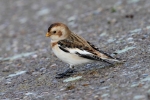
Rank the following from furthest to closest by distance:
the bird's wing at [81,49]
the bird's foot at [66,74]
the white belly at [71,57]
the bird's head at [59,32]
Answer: the bird's foot at [66,74], the bird's head at [59,32], the white belly at [71,57], the bird's wing at [81,49]

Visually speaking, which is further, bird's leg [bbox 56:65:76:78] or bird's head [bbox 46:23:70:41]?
bird's leg [bbox 56:65:76:78]

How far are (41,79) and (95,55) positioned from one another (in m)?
1.25

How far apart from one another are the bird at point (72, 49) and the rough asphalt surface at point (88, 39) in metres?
Answer: 0.27

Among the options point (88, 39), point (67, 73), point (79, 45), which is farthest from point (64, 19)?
point (79, 45)

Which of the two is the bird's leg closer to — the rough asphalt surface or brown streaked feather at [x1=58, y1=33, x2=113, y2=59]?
the rough asphalt surface

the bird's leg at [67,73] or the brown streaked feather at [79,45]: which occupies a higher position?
the brown streaked feather at [79,45]

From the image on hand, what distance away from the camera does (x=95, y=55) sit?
7875mm

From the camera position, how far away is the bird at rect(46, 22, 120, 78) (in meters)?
7.91

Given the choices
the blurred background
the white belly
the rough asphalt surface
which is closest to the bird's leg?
the rough asphalt surface

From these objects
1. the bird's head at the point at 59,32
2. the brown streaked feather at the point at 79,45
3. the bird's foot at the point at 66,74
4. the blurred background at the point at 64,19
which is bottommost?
the bird's foot at the point at 66,74

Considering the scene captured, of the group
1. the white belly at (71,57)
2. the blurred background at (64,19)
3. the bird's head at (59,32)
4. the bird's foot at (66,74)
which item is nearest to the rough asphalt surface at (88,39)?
the blurred background at (64,19)

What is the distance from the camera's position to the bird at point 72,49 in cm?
791

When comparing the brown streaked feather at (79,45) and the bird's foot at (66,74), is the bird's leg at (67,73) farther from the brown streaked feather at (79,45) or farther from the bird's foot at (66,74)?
the brown streaked feather at (79,45)

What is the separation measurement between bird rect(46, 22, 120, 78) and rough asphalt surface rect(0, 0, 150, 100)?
27 cm
